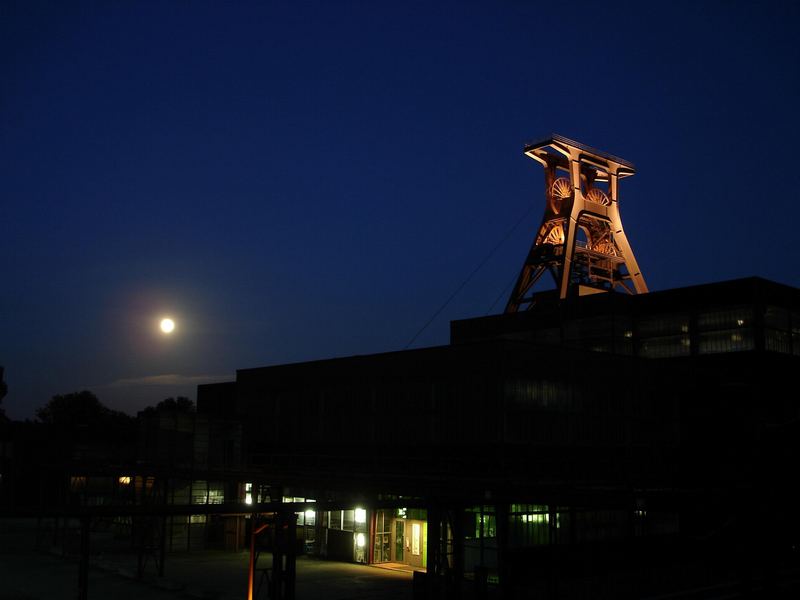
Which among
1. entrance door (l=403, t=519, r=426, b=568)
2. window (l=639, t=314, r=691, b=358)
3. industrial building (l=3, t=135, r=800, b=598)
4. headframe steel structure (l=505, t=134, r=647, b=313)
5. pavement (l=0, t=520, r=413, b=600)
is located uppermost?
headframe steel structure (l=505, t=134, r=647, b=313)

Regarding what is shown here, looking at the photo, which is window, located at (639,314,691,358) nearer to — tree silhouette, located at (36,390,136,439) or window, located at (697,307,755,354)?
window, located at (697,307,755,354)

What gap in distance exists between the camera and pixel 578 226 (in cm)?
6988

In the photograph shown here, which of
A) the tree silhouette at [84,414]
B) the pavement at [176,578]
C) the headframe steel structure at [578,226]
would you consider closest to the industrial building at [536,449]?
the pavement at [176,578]

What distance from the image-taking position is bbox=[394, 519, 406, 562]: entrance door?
3344cm

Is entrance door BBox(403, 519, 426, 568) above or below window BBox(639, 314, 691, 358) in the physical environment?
below

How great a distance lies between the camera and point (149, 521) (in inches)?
1268

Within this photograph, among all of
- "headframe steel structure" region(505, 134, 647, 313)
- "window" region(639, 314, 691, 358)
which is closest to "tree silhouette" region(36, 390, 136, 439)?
"headframe steel structure" region(505, 134, 647, 313)

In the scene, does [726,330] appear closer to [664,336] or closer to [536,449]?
[664,336]

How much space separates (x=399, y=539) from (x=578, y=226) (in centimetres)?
4308

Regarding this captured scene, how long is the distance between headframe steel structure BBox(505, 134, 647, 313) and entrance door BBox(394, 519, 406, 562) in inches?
1331

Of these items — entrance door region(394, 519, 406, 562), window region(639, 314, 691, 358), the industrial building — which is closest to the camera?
the industrial building

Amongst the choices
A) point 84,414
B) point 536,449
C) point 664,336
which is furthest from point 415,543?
point 84,414

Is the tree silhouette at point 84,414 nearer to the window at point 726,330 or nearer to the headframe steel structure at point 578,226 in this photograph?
the headframe steel structure at point 578,226

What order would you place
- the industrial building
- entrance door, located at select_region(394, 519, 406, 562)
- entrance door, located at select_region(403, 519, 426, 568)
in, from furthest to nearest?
entrance door, located at select_region(394, 519, 406, 562), entrance door, located at select_region(403, 519, 426, 568), the industrial building
